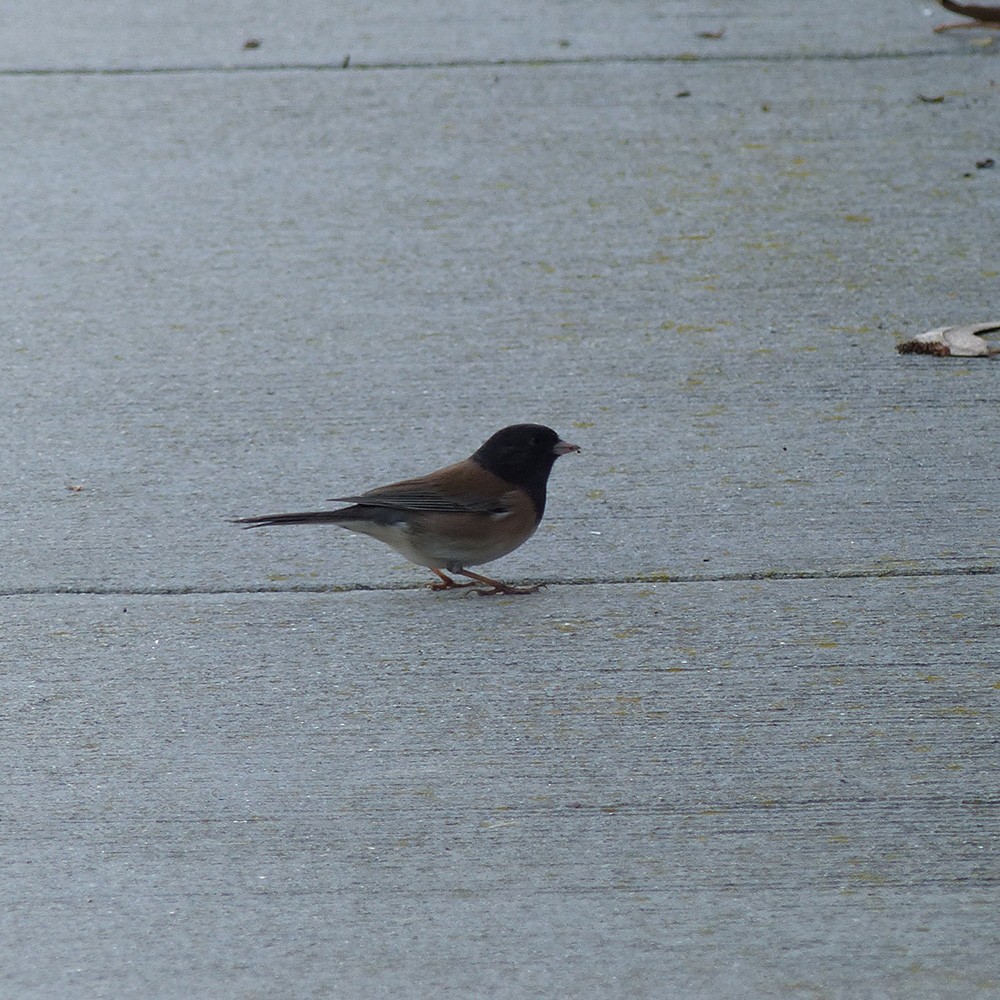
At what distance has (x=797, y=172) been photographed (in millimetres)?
7613

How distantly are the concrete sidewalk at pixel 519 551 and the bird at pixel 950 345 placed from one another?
9cm

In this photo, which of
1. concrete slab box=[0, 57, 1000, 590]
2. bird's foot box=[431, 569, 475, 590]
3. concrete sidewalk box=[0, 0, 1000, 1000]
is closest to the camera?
concrete sidewalk box=[0, 0, 1000, 1000]

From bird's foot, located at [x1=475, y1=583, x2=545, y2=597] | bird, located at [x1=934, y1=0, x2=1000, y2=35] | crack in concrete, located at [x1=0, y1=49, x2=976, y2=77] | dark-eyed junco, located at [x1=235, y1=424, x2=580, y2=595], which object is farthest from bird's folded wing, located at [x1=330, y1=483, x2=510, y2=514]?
bird, located at [x1=934, y1=0, x2=1000, y2=35]

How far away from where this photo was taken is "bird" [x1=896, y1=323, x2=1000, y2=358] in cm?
588

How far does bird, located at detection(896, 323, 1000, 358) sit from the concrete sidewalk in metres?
0.09

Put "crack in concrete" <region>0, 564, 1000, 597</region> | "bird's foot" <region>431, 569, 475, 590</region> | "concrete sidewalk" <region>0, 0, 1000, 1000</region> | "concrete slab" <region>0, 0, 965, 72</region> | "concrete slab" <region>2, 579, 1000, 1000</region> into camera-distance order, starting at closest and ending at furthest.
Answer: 1. "concrete slab" <region>2, 579, 1000, 1000</region>
2. "concrete sidewalk" <region>0, 0, 1000, 1000</region>
3. "crack in concrete" <region>0, 564, 1000, 597</region>
4. "bird's foot" <region>431, 569, 475, 590</region>
5. "concrete slab" <region>0, 0, 965, 72</region>

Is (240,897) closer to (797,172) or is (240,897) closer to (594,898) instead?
(594,898)

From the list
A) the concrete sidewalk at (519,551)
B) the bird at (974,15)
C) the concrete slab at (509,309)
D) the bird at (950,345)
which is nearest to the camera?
the concrete sidewalk at (519,551)

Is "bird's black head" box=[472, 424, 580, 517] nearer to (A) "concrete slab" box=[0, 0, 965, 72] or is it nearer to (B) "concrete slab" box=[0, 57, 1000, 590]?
(B) "concrete slab" box=[0, 57, 1000, 590]

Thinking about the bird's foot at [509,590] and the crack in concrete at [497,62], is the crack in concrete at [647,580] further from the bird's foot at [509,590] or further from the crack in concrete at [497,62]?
the crack in concrete at [497,62]

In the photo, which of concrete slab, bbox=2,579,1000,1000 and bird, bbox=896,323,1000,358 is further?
bird, bbox=896,323,1000,358

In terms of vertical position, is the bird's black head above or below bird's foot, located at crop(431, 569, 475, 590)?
above

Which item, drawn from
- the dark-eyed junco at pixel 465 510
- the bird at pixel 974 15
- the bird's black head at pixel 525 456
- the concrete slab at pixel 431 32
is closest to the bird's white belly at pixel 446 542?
the dark-eyed junco at pixel 465 510

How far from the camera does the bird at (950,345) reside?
19.3ft
